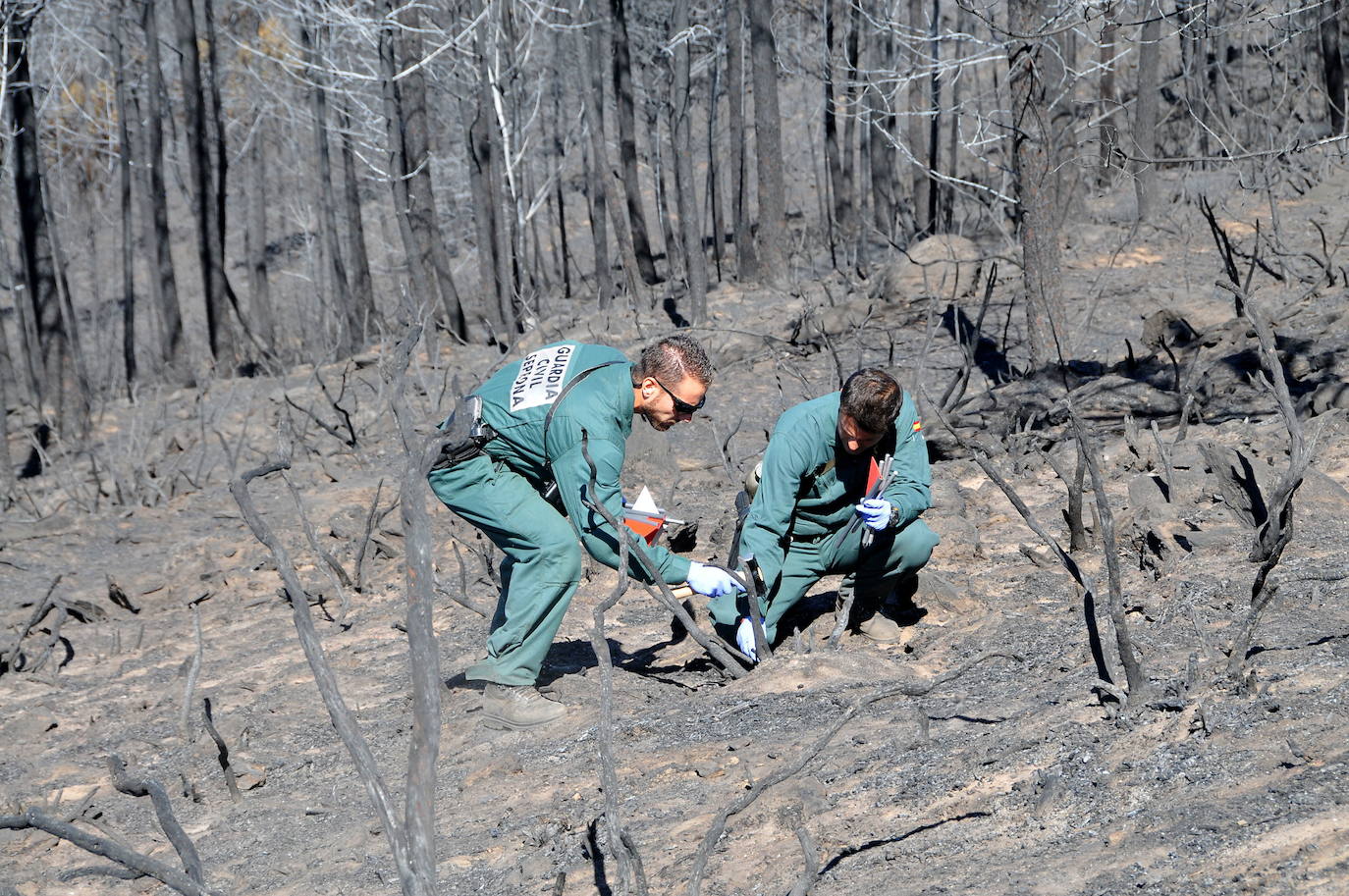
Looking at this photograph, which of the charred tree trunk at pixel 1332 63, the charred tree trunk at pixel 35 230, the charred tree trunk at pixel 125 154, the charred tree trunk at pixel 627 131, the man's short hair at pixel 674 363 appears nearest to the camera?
the man's short hair at pixel 674 363

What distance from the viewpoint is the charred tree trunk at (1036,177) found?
7.98 metres

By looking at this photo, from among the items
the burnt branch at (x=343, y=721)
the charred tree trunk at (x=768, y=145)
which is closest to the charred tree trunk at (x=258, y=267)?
the charred tree trunk at (x=768, y=145)

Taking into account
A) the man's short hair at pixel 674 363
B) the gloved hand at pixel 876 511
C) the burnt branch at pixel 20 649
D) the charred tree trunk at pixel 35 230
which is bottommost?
the burnt branch at pixel 20 649

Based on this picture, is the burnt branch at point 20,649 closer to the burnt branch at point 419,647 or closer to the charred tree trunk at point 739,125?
the burnt branch at point 419,647

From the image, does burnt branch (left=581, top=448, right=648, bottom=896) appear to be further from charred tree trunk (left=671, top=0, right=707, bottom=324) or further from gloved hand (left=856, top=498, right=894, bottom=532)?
charred tree trunk (left=671, top=0, right=707, bottom=324)

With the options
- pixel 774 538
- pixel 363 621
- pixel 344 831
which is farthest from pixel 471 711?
pixel 363 621

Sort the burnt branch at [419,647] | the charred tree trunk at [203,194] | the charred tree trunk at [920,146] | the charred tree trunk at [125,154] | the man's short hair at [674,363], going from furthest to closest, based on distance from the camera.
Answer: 1. the charred tree trunk at [125,154]
2. the charred tree trunk at [203,194]
3. the charred tree trunk at [920,146]
4. the man's short hair at [674,363]
5. the burnt branch at [419,647]

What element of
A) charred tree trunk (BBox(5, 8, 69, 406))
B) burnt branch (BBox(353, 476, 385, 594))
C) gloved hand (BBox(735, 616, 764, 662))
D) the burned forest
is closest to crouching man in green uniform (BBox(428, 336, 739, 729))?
the burned forest

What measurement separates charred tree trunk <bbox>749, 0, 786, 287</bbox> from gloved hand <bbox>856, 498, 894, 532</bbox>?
11412 mm

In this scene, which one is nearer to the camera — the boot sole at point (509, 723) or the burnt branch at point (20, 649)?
the boot sole at point (509, 723)

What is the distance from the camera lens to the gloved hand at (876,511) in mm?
4613

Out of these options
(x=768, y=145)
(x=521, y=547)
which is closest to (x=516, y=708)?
(x=521, y=547)

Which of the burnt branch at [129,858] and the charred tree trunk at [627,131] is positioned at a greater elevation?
the charred tree trunk at [627,131]

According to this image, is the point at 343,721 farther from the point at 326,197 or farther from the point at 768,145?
the point at 326,197
